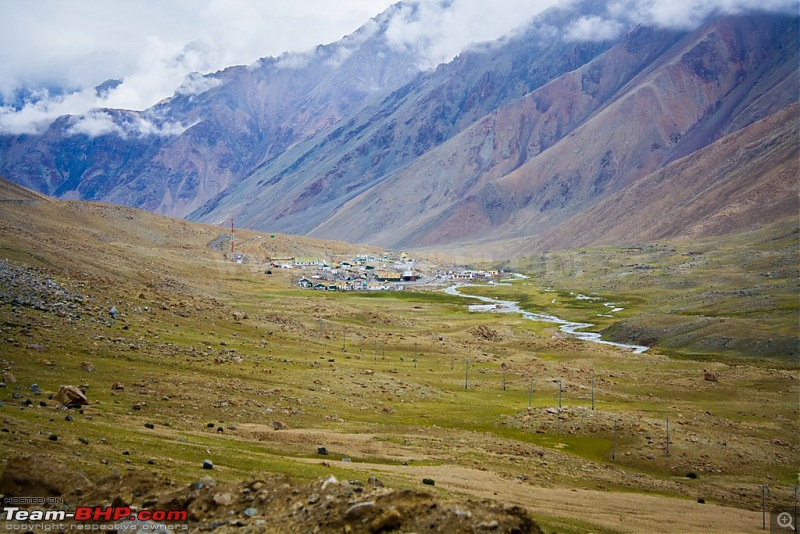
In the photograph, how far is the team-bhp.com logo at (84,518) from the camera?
73.7ft

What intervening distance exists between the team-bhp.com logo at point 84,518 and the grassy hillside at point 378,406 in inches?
144

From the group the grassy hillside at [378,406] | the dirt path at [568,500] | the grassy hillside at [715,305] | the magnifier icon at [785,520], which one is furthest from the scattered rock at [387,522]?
the grassy hillside at [715,305]

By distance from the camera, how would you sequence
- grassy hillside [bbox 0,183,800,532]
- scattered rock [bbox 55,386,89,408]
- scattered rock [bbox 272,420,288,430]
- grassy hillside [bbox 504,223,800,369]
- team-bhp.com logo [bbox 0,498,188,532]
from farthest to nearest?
1. grassy hillside [bbox 504,223,800,369]
2. scattered rock [bbox 272,420,288,430]
3. scattered rock [bbox 55,386,89,408]
4. grassy hillside [bbox 0,183,800,532]
5. team-bhp.com logo [bbox 0,498,188,532]

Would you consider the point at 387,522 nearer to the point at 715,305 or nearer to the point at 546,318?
the point at 715,305

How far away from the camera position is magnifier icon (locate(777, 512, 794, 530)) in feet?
130

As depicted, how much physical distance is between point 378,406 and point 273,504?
129 ft

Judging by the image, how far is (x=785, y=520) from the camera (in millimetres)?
40500

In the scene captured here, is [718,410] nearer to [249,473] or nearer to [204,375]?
[204,375]

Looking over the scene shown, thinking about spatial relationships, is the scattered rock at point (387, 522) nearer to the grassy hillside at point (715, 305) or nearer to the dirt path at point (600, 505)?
the dirt path at point (600, 505)

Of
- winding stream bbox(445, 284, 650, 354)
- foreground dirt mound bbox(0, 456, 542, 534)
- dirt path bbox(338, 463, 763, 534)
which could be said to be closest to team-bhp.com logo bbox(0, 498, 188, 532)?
foreground dirt mound bbox(0, 456, 542, 534)

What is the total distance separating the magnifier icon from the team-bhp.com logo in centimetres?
3378

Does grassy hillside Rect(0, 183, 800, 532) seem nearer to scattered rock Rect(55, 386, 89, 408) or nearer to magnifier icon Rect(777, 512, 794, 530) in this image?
scattered rock Rect(55, 386, 89, 408)

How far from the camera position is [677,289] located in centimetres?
16888

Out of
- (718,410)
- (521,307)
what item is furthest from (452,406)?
(521,307)
